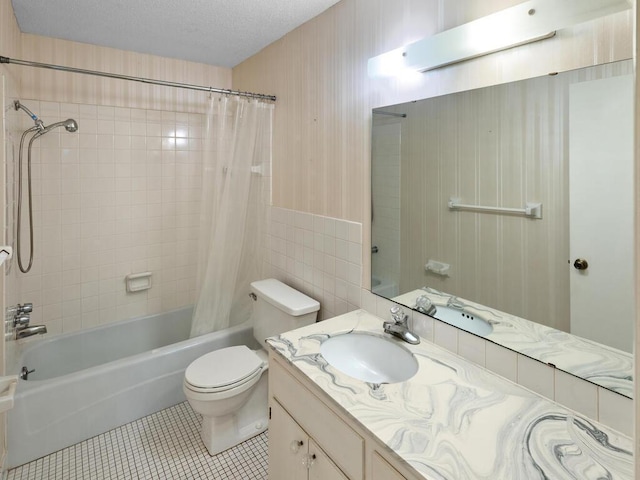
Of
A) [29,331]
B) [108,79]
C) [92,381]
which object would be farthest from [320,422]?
[108,79]

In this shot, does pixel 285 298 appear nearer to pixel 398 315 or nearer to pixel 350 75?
pixel 398 315

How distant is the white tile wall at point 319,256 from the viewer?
5.98 ft

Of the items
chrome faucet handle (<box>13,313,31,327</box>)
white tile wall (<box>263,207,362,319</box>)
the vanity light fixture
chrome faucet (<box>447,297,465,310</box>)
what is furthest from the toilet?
the vanity light fixture

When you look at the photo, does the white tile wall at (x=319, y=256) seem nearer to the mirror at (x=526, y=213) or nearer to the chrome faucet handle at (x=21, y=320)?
the mirror at (x=526, y=213)

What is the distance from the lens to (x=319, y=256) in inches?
80.3

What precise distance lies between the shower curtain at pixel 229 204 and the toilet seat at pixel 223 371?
44cm

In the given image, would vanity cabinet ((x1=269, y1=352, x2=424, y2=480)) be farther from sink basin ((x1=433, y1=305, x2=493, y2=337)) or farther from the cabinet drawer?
sink basin ((x1=433, y1=305, x2=493, y2=337))

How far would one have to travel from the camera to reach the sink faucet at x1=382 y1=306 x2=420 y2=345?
1.43 meters

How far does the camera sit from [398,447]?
33.7 inches

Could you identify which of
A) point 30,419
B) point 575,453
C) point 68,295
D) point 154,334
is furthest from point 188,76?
point 575,453

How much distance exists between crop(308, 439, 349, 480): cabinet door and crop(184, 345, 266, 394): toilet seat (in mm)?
754

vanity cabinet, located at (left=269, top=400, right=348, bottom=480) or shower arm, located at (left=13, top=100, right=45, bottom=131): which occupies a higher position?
shower arm, located at (left=13, top=100, right=45, bottom=131)

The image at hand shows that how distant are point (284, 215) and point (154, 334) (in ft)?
5.10

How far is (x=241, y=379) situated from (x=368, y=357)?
29.5 inches
